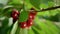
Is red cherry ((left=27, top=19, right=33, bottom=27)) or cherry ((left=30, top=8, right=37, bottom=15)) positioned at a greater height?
cherry ((left=30, top=8, right=37, bottom=15))

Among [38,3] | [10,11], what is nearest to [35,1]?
[38,3]

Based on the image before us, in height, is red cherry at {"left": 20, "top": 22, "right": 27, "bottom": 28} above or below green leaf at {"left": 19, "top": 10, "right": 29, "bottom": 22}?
below

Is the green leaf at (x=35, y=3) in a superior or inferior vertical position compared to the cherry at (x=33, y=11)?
superior

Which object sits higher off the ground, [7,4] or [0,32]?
[7,4]

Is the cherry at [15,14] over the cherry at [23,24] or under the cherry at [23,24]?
over

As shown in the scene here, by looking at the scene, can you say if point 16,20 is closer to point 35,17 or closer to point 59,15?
point 35,17

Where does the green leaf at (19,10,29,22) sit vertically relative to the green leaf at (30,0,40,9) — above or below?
below

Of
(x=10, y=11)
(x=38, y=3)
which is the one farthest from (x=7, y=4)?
(x=38, y=3)

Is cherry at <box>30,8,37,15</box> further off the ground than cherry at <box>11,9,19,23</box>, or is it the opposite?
cherry at <box>30,8,37,15</box>

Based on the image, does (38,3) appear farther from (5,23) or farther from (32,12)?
(5,23)

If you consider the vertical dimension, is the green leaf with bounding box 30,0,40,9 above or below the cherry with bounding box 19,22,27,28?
above

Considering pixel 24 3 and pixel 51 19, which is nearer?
pixel 24 3
